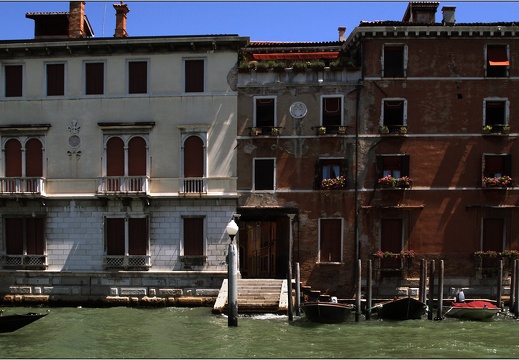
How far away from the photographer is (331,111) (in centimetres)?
2872

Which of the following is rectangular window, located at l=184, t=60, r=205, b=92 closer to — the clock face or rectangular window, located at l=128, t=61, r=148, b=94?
rectangular window, located at l=128, t=61, r=148, b=94

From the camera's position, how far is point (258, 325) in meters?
23.2

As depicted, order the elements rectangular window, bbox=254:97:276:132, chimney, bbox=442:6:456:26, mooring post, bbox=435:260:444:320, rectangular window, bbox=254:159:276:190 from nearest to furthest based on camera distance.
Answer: mooring post, bbox=435:260:444:320 < chimney, bbox=442:6:456:26 < rectangular window, bbox=254:159:276:190 < rectangular window, bbox=254:97:276:132

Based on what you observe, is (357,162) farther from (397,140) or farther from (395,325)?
(395,325)

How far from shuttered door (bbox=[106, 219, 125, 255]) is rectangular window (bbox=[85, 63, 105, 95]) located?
4.46m

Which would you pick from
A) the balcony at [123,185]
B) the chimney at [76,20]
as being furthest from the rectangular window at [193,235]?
the chimney at [76,20]

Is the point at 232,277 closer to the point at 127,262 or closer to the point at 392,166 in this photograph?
the point at 127,262

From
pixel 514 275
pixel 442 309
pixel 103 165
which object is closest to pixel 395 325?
pixel 442 309

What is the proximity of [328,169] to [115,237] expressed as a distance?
7.50 meters

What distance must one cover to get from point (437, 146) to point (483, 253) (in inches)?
149

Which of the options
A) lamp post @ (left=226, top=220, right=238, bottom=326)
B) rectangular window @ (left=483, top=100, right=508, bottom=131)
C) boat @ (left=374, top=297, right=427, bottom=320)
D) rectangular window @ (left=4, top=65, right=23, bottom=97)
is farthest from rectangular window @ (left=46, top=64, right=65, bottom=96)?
rectangular window @ (left=483, top=100, right=508, bottom=131)

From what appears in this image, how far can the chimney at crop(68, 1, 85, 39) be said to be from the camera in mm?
30344

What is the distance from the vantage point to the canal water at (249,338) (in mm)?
19312

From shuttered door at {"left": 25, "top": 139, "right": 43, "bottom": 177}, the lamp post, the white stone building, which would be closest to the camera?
the lamp post
